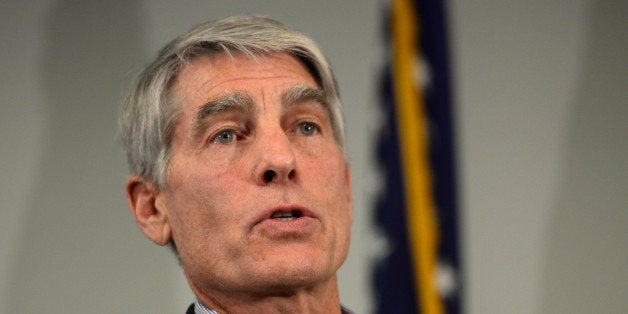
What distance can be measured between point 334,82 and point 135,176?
0.48 meters

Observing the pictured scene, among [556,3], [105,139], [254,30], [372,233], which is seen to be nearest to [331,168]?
[254,30]

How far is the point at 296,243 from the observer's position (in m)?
1.57

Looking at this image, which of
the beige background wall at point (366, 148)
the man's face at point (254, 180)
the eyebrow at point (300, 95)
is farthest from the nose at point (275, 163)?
the beige background wall at point (366, 148)

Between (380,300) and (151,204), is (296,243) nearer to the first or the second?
(151,204)

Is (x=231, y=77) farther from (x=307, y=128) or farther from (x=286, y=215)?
(x=286, y=215)

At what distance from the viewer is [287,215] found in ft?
5.22

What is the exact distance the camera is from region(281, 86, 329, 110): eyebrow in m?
1.72

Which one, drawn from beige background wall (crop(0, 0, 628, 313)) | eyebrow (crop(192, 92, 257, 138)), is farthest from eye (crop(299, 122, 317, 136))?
beige background wall (crop(0, 0, 628, 313))

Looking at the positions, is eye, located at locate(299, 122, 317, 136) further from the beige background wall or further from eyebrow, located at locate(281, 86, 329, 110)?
the beige background wall

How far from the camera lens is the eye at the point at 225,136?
168 cm

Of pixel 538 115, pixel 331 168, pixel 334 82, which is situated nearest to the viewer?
pixel 331 168

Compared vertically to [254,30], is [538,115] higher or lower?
lower

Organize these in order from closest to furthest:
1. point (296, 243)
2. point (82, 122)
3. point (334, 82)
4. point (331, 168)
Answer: point (296, 243) → point (331, 168) → point (334, 82) → point (82, 122)

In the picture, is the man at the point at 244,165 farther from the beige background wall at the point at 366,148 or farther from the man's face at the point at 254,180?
the beige background wall at the point at 366,148
